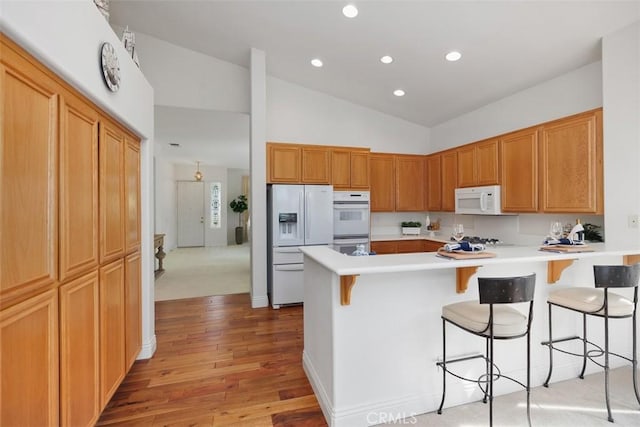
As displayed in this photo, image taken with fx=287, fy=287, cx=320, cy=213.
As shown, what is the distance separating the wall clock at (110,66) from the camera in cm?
171

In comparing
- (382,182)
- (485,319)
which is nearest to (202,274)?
(382,182)

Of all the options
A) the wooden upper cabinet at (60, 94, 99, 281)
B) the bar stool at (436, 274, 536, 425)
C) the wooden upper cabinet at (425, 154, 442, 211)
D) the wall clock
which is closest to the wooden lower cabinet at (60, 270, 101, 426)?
the wooden upper cabinet at (60, 94, 99, 281)

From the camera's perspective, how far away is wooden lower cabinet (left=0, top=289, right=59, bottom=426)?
1033mm

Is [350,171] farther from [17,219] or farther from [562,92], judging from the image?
[17,219]

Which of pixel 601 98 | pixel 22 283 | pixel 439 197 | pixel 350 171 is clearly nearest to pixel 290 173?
pixel 350 171

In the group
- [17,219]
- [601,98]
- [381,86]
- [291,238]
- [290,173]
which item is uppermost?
[381,86]

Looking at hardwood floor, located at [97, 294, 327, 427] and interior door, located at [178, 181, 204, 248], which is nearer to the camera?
hardwood floor, located at [97, 294, 327, 427]

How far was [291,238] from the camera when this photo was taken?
13.1 ft

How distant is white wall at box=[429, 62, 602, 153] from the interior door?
7.95m

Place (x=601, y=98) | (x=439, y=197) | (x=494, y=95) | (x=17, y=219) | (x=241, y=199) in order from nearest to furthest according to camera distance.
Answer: (x=17, y=219) → (x=601, y=98) → (x=494, y=95) → (x=439, y=197) → (x=241, y=199)

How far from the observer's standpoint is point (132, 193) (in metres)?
2.33

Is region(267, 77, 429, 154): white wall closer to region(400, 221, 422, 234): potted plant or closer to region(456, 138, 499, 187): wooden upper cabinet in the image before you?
region(456, 138, 499, 187): wooden upper cabinet

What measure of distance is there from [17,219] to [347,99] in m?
4.49

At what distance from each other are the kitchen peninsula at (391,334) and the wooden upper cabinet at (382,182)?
2725 millimetres
